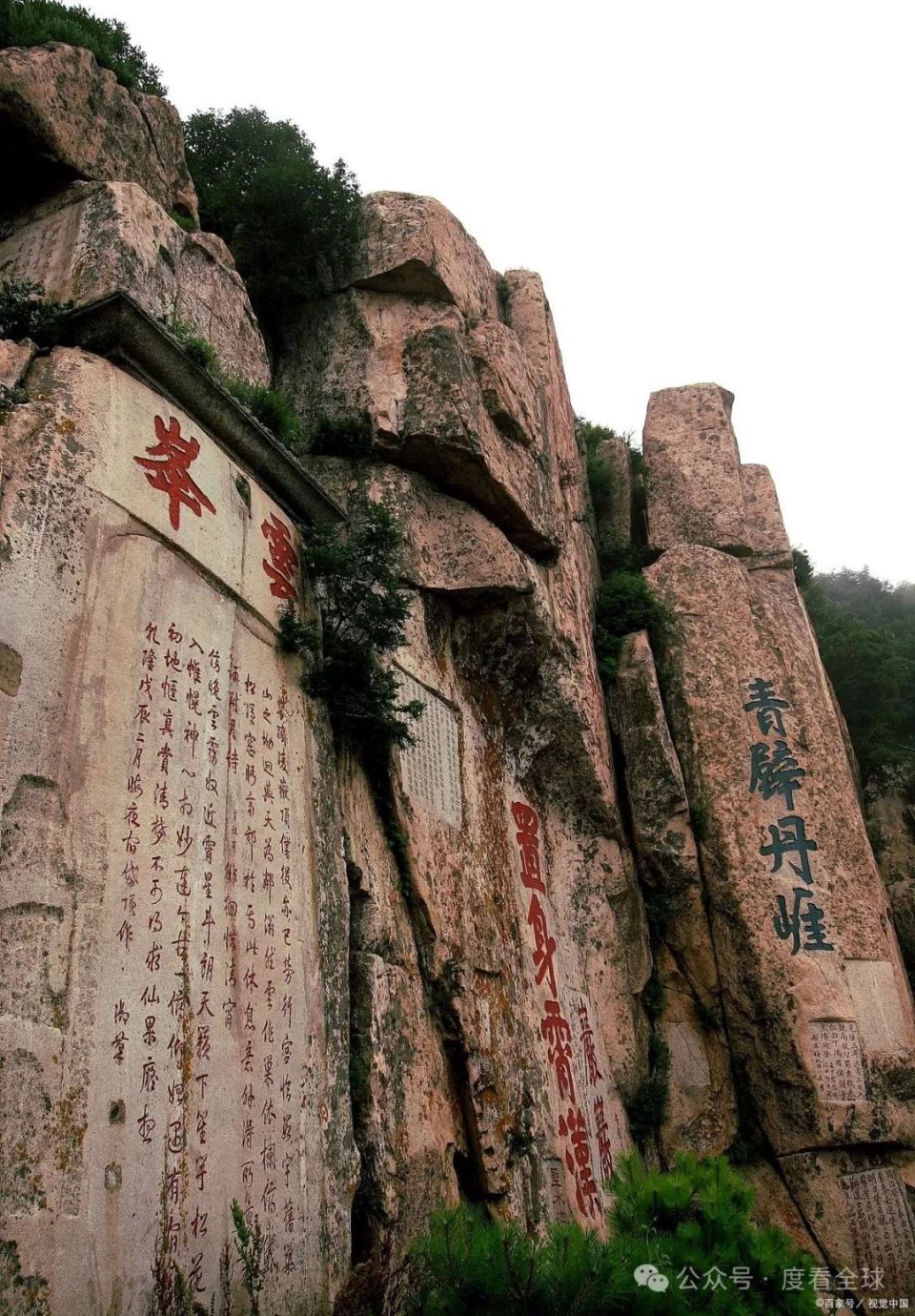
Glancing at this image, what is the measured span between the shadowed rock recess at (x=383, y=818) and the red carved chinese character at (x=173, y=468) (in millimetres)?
24

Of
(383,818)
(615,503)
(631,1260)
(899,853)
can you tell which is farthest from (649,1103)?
(615,503)

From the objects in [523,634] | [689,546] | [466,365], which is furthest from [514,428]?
[689,546]

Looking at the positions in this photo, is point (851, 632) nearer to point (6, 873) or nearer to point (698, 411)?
point (698, 411)

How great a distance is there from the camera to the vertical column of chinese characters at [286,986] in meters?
5.07

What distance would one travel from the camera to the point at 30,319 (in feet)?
19.3

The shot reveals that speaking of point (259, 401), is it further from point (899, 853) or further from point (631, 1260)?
point (899, 853)

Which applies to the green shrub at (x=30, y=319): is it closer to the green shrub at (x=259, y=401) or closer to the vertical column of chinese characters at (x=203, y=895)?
the green shrub at (x=259, y=401)

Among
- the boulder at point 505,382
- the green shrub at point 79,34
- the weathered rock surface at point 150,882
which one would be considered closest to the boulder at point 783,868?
the boulder at point 505,382

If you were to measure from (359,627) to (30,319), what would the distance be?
9.23 ft

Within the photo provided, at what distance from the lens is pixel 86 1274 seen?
12.7ft

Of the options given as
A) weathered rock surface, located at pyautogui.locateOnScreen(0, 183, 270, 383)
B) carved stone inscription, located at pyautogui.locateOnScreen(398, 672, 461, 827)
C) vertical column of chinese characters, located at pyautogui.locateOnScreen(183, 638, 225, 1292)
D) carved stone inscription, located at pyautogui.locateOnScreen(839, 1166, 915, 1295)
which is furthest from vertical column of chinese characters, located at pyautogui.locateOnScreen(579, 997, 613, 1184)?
weathered rock surface, located at pyautogui.locateOnScreen(0, 183, 270, 383)

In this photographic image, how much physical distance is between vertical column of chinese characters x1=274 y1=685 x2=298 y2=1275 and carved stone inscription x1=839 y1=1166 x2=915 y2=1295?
19.6ft

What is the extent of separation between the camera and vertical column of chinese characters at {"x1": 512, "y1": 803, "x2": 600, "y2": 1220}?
26.7 ft

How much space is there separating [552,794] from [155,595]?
567cm
